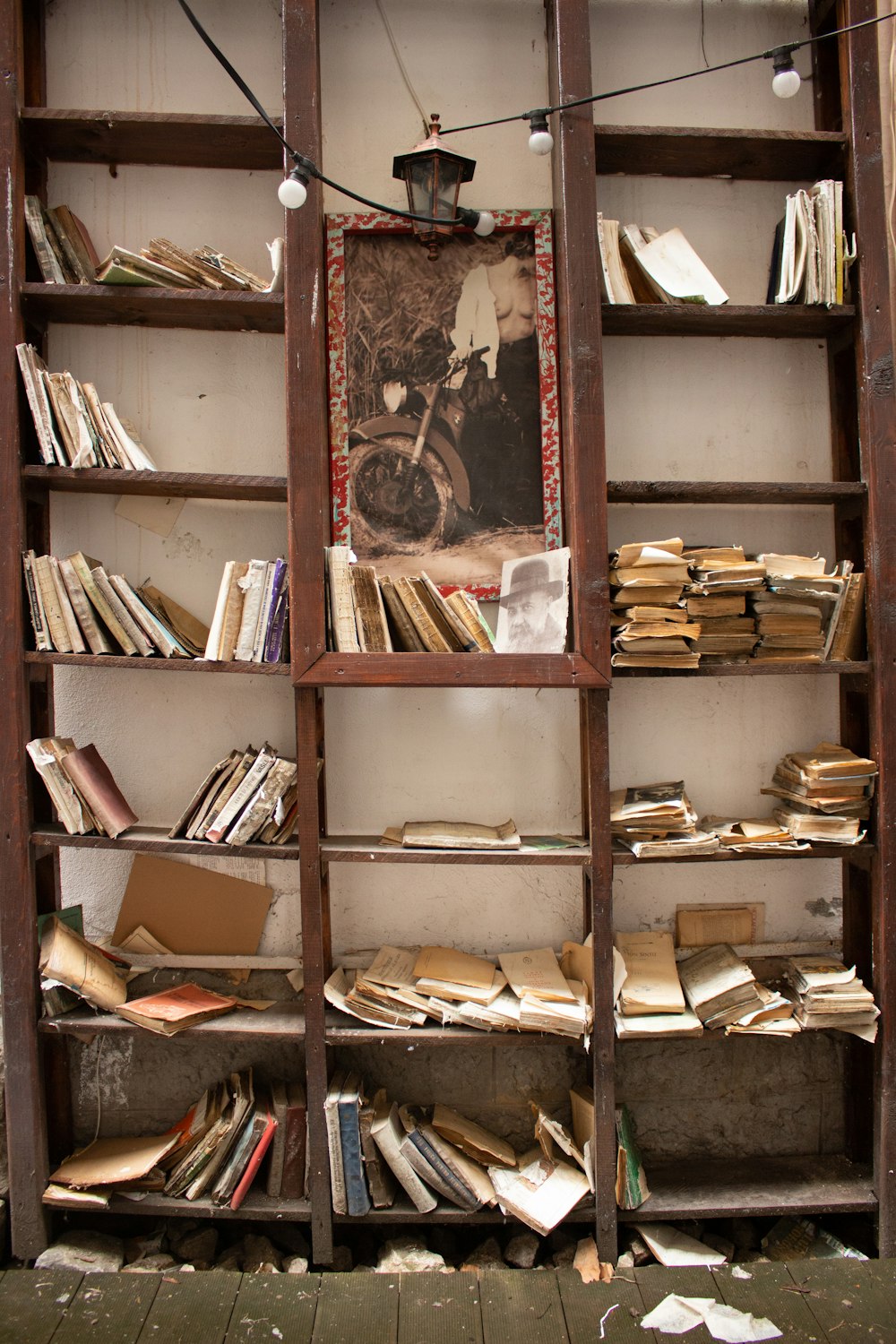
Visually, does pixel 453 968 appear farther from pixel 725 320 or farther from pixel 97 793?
pixel 725 320

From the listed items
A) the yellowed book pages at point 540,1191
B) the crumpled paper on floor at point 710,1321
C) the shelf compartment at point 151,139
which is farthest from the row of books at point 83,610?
the crumpled paper on floor at point 710,1321

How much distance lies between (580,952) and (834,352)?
188 cm

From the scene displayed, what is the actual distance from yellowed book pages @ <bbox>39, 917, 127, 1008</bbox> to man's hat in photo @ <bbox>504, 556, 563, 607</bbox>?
1.50 meters

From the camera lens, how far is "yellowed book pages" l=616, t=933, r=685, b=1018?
219 cm

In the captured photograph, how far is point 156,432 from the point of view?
2445mm

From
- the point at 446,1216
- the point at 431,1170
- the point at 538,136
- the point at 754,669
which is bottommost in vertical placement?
the point at 446,1216

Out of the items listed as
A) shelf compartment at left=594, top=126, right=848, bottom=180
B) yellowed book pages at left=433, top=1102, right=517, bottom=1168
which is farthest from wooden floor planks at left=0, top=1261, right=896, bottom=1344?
shelf compartment at left=594, top=126, right=848, bottom=180

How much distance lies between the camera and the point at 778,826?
2.30 m

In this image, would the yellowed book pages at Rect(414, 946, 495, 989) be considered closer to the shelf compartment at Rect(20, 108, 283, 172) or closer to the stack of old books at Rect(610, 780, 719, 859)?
the stack of old books at Rect(610, 780, 719, 859)

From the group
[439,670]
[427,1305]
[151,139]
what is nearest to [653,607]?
[439,670]

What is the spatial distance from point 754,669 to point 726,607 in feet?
0.59

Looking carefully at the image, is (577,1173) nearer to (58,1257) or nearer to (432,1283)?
(432,1283)

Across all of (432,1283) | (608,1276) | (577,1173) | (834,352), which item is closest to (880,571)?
(834,352)

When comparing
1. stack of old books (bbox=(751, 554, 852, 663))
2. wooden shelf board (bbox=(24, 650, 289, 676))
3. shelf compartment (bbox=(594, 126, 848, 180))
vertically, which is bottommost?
wooden shelf board (bbox=(24, 650, 289, 676))
